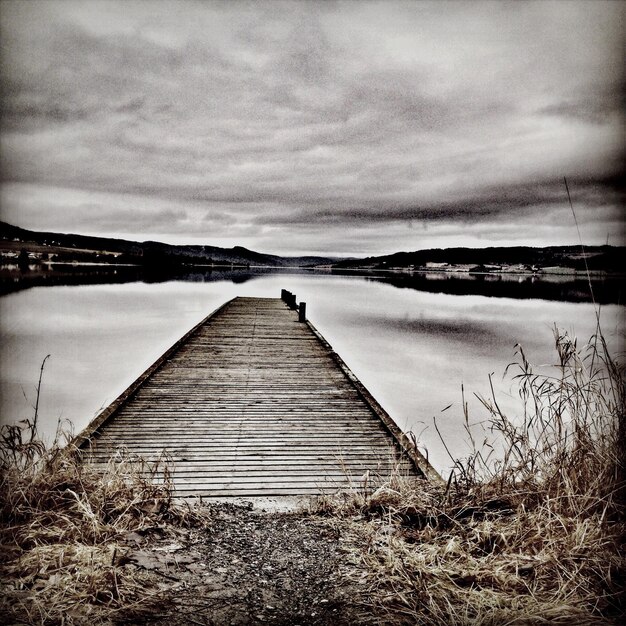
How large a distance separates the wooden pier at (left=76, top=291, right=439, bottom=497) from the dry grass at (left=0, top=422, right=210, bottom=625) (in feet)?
1.35

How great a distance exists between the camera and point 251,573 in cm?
288

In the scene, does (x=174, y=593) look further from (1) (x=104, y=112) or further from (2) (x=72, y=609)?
(1) (x=104, y=112)

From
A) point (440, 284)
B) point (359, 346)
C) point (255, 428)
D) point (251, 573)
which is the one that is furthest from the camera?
point (440, 284)

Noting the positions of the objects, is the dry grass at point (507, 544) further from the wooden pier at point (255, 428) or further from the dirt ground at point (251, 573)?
the wooden pier at point (255, 428)

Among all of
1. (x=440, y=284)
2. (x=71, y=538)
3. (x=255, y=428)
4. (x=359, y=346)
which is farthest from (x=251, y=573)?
(x=440, y=284)

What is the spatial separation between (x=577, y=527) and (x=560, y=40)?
9.26ft

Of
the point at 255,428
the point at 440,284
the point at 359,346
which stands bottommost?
the point at 359,346

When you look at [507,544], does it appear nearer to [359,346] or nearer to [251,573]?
[251,573]

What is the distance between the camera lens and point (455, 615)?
2.43m

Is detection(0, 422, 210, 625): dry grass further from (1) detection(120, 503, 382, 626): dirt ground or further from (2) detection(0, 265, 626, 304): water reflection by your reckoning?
(2) detection(0, 265, 626, 304): water reflection

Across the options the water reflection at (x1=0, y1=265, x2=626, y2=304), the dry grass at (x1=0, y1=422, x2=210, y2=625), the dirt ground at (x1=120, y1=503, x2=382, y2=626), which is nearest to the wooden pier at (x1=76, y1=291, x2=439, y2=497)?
the dry grass at (x1=0, y1=422, x2=210, y2=625)

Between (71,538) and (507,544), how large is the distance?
8.53 feet

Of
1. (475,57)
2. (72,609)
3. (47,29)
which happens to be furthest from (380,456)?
(47,29)

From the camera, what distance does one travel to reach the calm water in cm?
1006
